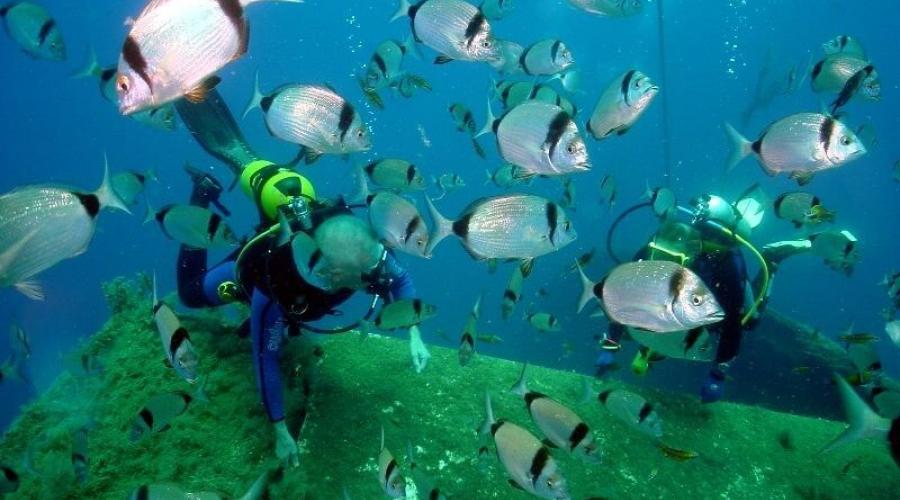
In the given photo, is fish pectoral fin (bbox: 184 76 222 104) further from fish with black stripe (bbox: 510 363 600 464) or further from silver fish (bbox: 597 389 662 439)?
silver fish (bbox: 597 389 662 439)

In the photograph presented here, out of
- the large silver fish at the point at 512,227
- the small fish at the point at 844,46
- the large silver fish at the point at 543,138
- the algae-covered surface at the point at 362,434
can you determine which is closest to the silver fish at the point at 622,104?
the large silver fish at the point at 543,138

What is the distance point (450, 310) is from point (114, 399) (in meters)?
33.9

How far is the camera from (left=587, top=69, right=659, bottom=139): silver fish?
3.39 metres

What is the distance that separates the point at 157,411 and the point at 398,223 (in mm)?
1861

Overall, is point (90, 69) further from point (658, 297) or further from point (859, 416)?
point (859, 416)

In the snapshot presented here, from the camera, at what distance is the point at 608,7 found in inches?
209

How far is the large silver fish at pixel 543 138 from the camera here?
302 cm

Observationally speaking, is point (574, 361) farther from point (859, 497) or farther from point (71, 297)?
point (71, 297)

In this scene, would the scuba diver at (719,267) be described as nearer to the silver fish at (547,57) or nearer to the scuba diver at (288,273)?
the silver fish at (547,57)

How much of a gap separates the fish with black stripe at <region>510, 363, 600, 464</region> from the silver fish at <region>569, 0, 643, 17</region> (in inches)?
166

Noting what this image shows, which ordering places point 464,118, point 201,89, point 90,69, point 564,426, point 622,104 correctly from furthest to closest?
point 464,118
point 90,69
point 622,104
point 564,426
point 201,89

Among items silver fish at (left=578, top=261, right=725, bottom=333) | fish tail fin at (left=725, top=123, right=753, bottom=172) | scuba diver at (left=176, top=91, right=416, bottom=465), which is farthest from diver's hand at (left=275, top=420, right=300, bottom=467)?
fish tail fin at (left=725, top=123, right=753, bottom=172)

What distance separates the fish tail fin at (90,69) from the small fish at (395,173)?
3189 mm

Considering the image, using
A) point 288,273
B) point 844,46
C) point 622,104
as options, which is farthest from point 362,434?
point 844,46
